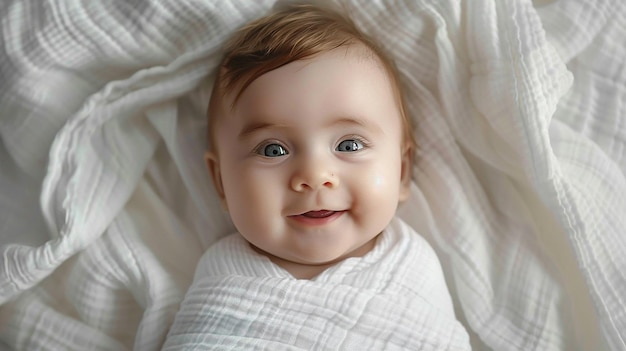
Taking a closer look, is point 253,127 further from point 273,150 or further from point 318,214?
point 318,214

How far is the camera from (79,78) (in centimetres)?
130

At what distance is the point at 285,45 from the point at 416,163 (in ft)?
1.12

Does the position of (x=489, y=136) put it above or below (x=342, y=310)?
above

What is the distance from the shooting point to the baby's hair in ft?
3.74

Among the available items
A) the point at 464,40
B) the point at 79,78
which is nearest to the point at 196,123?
the point at 79,78

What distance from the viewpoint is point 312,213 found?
113 cm

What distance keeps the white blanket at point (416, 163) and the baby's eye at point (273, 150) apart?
0.23 m

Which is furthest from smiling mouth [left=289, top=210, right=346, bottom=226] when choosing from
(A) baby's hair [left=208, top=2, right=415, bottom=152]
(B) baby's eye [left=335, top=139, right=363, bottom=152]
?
(A) baby's hair [left=208, top=2, right=415, bottom=152]

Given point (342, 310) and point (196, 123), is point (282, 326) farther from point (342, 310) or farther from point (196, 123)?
point (196, 123)

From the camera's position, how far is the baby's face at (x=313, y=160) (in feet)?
3.64

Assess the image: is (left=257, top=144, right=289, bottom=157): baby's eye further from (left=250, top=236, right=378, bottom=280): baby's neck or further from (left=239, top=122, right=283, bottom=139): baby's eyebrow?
(left=250, top=236, right=378, bottom=280): baby's neck

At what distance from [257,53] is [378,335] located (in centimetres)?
49

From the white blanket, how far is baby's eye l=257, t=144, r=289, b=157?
233mm

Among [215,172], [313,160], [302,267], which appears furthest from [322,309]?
[215,172]
